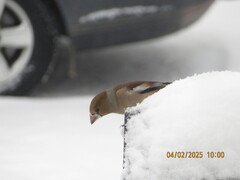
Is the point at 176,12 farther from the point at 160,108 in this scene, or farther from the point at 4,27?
the point at 160,108

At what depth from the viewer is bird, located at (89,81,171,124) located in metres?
2.00

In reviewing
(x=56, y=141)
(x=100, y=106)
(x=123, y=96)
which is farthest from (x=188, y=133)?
(x=56, y=141)

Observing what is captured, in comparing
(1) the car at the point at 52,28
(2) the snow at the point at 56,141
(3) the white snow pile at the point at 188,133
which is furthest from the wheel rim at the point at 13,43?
(3) the white snow pile at the point at 188,133

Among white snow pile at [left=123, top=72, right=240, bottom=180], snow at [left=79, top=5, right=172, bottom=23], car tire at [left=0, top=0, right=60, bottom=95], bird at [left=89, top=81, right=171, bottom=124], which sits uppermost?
snow at [left=79, top=5, right=172, bottom=23]

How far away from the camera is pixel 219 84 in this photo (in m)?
1.84

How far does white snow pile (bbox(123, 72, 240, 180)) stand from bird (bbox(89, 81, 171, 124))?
0.42 ft

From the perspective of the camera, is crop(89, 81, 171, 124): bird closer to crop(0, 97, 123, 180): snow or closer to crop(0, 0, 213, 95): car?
crop(0, 97, 123, 180): snow

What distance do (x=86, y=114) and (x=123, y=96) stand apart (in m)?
1.41

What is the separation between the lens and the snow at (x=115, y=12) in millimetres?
3678

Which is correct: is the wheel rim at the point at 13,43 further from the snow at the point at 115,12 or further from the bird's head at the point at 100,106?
the bird's head at the point at 100,106

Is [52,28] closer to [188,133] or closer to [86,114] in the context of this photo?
[86,114]

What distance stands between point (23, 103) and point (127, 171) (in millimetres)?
1965

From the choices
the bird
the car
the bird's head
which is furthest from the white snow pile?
the car

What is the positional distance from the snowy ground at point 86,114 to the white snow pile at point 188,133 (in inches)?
30.1
